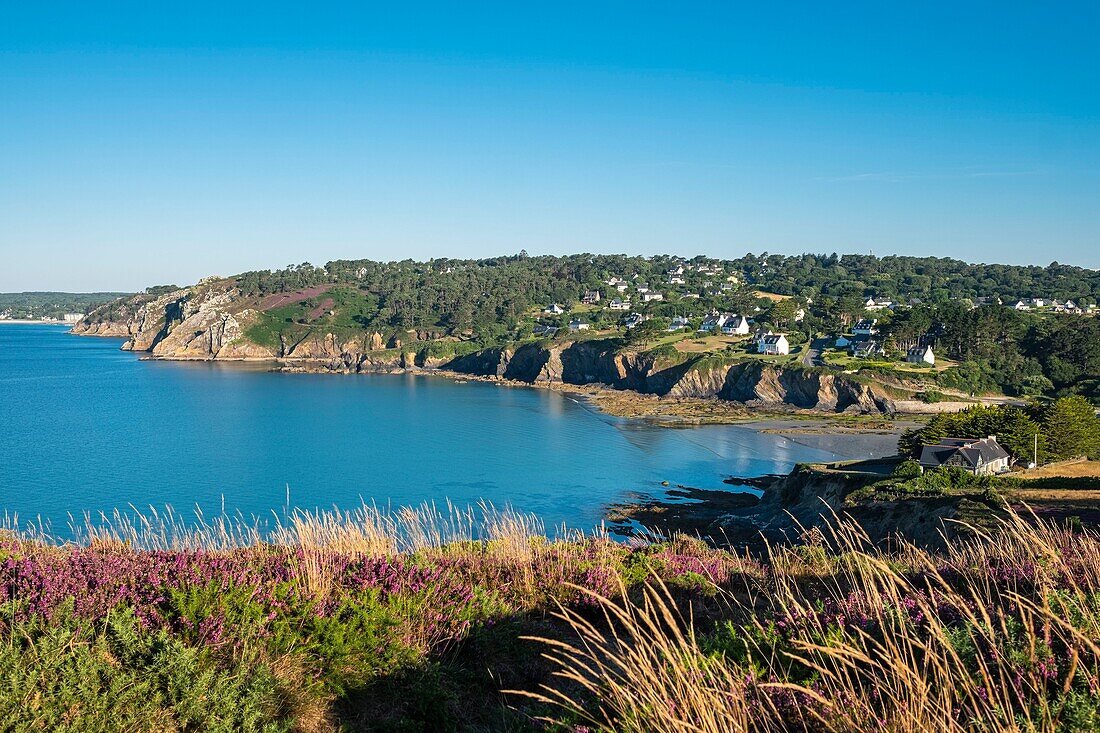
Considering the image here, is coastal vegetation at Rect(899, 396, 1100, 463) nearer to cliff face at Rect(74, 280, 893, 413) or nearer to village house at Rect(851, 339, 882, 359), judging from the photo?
cliff face at Rect(74, 280, 893, 413)

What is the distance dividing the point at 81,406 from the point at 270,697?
230 ft

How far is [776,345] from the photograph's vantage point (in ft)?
266

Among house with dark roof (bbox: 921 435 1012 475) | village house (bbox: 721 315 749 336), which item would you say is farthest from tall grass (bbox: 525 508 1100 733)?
village house (bbox: 721 315 749 336)

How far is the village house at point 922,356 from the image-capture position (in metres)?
71.9

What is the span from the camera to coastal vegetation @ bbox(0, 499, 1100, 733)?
9.41 feet

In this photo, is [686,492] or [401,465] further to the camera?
[401,465]

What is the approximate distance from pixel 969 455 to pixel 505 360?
6877cm

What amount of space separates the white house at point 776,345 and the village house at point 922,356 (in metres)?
12.1

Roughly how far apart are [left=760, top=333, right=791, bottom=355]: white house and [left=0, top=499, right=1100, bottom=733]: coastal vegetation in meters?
76.3

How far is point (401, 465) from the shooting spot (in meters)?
44.4

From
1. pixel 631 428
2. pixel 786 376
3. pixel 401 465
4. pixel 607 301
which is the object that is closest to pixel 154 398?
pixel 401 465

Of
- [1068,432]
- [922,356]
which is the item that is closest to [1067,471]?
[1068,432]

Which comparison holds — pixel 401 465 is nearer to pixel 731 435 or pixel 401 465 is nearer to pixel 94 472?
pixel 94 472

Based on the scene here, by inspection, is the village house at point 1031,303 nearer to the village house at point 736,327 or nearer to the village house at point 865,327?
the village house at point 865,327
